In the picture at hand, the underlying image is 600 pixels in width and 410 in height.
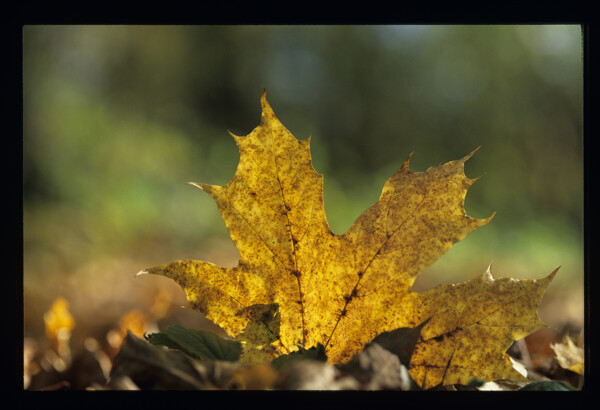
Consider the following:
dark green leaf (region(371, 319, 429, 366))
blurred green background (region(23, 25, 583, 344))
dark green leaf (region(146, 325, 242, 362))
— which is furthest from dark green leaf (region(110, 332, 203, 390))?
blurred green background (region(23, 25, 583, 344))

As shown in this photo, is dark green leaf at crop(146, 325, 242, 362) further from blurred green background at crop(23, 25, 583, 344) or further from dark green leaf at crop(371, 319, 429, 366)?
blurred green background at crop(23, 25, 583, 344)

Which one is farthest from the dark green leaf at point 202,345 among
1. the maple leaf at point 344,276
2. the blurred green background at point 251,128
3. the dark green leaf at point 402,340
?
Result: the blurred green background at point 251,128

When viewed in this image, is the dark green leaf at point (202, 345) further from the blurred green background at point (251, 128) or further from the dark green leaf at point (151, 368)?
the blurred green background at point (251, 128)

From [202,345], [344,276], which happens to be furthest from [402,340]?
[202,345]

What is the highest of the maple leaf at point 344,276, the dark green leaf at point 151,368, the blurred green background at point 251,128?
the blurred green background at point 251,128

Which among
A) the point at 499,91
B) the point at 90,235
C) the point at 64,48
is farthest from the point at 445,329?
the point at 499,91
